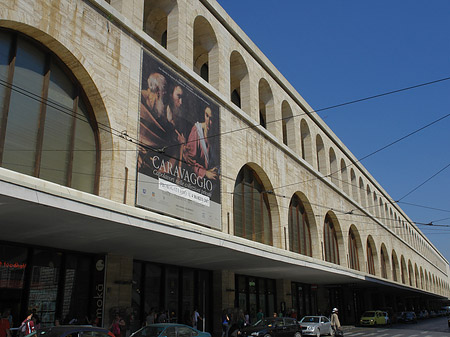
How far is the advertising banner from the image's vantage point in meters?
17.6

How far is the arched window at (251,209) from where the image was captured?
990 inches

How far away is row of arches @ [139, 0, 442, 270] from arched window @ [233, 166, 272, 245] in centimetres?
450

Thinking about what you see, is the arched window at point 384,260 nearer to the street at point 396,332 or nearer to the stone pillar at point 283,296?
the street at point 396,332

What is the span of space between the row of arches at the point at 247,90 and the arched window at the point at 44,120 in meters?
7.51

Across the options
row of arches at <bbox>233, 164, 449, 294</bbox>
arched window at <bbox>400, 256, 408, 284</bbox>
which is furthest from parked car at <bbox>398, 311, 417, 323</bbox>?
arched window at <bbox>400, 256, 408, 284</bbox>

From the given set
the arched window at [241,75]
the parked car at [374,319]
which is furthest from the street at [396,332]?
the arched window at [241,75]

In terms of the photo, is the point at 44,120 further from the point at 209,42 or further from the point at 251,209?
the point at 251,209

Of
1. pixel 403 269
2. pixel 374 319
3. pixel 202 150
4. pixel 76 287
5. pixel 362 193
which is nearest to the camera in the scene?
pixel 76 287

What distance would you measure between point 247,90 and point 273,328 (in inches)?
612

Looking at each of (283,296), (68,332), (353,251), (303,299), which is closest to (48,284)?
(68,332)

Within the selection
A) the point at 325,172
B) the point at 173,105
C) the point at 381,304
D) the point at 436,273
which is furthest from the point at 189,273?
the point at 436,273

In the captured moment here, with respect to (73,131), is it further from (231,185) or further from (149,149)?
(231,185)

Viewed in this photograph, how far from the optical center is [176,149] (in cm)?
1931

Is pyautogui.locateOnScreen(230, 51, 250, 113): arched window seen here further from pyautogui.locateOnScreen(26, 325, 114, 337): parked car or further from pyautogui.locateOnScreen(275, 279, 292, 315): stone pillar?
pyautogui.locateOnScreen(26, 325, 114, 337): parked car
